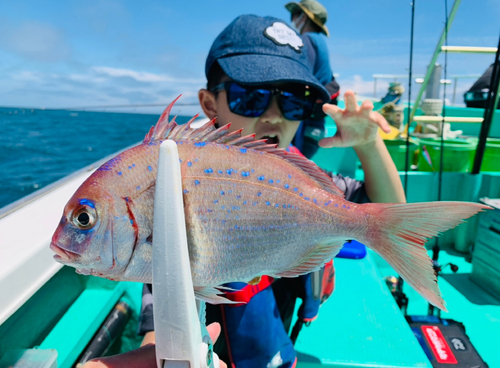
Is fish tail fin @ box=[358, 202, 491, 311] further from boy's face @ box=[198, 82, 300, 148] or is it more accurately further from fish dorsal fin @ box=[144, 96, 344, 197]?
boy's face @ box=[198, 82, 300, 148]

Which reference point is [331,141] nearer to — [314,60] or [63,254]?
[63,254]

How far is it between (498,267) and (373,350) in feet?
6.86

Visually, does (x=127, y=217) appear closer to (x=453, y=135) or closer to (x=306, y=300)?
(x=306, y=300)

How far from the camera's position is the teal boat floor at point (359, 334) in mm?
1390

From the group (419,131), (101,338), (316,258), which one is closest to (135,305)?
(101,338)

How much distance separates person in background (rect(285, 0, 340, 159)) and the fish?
186 centimetres

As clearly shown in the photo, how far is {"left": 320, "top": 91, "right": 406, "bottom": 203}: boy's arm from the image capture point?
107 centimetres

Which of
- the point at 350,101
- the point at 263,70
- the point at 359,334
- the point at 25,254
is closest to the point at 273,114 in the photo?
the point at 263,70

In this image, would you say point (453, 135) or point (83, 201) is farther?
point (453, 135)

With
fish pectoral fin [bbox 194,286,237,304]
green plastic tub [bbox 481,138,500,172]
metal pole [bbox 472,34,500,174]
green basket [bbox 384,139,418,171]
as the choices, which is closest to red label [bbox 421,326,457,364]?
fish pectoral fin [bbox 194,286,237,304]

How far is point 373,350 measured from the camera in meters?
1.44

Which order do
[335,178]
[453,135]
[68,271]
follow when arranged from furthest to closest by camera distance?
[453,135] < [68,271] < [335,178]

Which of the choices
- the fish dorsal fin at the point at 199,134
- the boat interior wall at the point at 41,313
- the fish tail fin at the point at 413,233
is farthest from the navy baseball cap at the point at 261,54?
the boat interior wall at the point at 41,313

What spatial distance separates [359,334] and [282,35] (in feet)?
4.81
